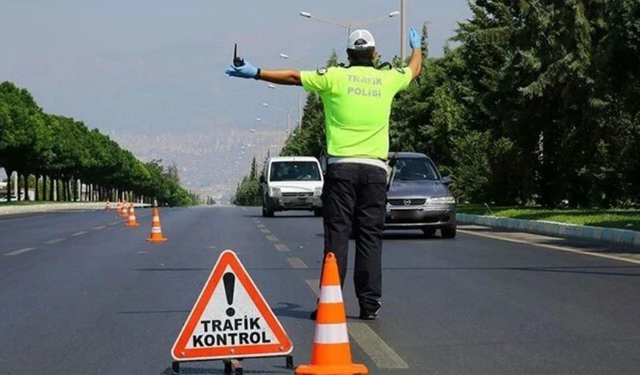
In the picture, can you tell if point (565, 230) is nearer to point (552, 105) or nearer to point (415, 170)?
point (415, 170)

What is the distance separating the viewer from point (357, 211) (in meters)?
9.02

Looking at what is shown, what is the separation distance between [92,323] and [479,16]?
131 feet

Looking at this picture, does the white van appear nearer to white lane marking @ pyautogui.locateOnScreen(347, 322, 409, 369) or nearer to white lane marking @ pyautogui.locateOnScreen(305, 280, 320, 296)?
white lane marking @ pyautogui.locateOnScreen(305, 280, 320, 296)

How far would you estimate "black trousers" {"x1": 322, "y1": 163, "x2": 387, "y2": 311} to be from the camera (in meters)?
8.90

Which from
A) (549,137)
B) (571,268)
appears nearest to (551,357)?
A: (571,268)

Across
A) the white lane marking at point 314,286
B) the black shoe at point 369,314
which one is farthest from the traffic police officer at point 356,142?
the white lane marking at point 314,286

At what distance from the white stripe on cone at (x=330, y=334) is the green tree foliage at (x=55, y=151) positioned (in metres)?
72.5

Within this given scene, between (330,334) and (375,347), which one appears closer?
(330,334)

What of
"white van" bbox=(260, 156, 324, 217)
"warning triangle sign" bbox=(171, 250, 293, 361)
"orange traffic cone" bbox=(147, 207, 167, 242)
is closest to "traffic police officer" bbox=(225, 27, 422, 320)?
→ "warning triangle sign" bbox=(171, 250, 293, 361)

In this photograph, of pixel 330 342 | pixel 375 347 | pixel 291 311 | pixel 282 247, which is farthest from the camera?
pixel 282 247

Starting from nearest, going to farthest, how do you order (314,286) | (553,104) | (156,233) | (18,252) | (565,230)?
(314,286) < (18,252) < (156,233) < (565,230) < (553,104)

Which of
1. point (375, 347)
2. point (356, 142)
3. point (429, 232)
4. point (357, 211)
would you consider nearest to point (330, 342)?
point (375, 347)

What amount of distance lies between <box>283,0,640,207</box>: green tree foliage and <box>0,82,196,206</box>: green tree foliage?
3954 cm

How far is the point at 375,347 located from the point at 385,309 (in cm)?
234
